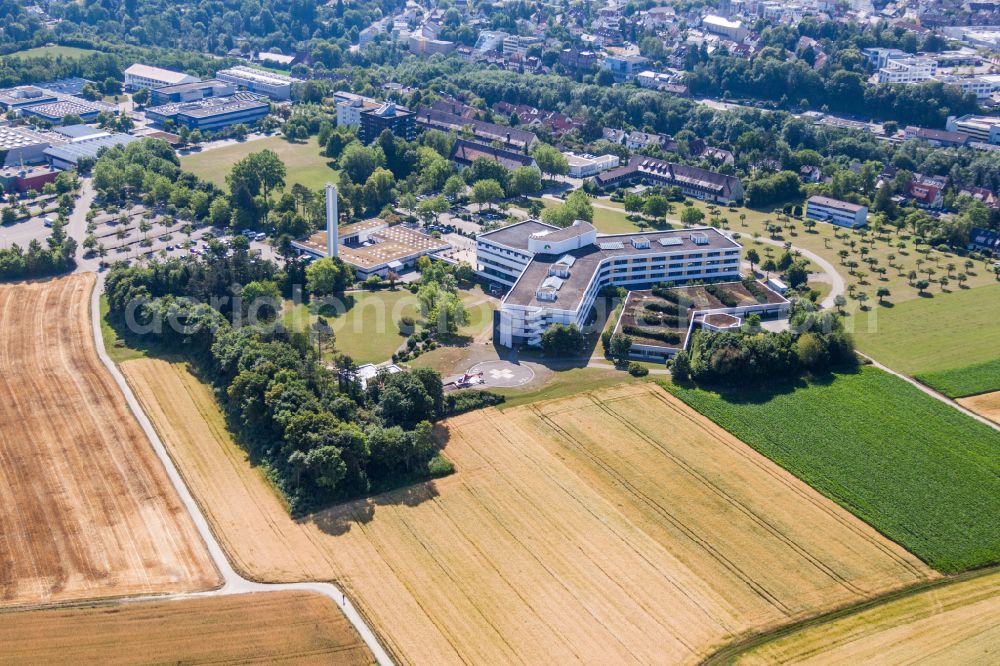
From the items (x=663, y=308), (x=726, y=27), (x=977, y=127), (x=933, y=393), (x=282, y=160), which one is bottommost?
(x=282, y=160)

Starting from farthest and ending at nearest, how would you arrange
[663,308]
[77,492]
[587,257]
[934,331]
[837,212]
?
[837,212]
[587,257]
[663,308]
[934,331]
[77,492]

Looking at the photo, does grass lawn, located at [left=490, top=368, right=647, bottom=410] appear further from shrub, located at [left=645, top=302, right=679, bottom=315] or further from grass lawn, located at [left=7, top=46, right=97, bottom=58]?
grass lawn, located at [left=7, top=46, right=97, bottom=58]

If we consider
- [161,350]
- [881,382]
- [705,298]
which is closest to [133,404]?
[161,350]

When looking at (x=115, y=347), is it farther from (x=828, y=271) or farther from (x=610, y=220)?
(x=828, y=271)

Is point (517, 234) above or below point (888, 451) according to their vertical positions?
above

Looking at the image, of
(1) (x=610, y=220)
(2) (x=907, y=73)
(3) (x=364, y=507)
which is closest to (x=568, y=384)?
(3) (x=364, y=507)

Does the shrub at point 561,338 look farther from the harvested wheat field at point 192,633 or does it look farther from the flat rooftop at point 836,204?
the flat rooftop at point 836,204

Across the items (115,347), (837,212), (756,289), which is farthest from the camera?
(837,212)

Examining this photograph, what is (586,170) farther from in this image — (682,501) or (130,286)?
(682,501)
